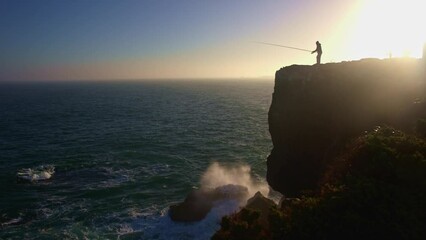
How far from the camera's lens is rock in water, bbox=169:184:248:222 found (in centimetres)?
2938

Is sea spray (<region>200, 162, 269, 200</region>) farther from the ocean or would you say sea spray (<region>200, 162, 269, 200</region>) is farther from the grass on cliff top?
the grass on cliff top

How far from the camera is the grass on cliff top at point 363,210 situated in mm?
12836

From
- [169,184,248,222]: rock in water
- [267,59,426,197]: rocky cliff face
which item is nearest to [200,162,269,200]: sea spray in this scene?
[169,184,248,222]: rock in water

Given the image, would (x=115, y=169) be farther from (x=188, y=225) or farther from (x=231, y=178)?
(x=188, y=225)

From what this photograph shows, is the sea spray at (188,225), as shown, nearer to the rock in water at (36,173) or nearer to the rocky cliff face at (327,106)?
the rocky cliff face at (327,106)

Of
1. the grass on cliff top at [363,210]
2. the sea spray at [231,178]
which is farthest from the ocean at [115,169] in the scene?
the grass on cliff top at [363,210]

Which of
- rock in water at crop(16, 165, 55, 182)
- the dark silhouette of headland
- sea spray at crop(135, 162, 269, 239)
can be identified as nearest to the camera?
the dark silhouette of headland

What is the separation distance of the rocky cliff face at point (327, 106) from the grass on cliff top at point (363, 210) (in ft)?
35.0

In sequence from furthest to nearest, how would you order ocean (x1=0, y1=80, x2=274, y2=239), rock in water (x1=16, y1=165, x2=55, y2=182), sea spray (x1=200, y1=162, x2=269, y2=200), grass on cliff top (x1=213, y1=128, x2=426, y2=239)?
rock in water (x1=16, y1=165, x2=55, y2=182) → sea spray (x1=200, y1=162, x2=269, y2=200) → ocean (x1=0, y1=80, x2=274, y2=239) → grass on cliff top (x1=213, y1=128, x2=426, y2=239)

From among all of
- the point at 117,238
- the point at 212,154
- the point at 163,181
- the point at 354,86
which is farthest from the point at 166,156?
the point at 354,86

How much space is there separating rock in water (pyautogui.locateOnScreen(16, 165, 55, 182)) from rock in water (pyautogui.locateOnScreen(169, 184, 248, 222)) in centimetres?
1888

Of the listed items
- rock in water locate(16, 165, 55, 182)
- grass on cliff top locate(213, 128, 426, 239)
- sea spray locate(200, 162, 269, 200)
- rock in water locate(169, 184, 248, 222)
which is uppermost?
grass on cliff top locate(213, 128, 426, 239)

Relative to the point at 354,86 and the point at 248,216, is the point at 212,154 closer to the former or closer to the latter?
the point at 354,86

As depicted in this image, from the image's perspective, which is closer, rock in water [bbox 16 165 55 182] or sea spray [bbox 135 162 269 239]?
sea spray [bbox 135 162 269 239]
